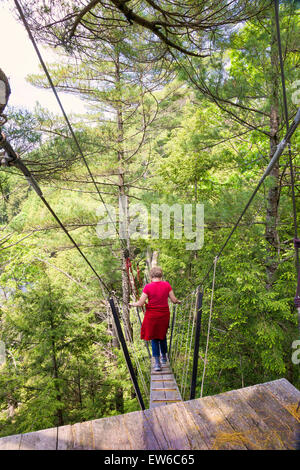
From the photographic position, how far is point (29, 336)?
4.71 metres

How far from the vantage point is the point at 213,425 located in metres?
1.11

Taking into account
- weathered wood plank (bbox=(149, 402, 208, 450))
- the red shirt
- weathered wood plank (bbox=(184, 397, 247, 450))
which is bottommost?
weathered wood plank (bbox=(149, 402, 208, 450))

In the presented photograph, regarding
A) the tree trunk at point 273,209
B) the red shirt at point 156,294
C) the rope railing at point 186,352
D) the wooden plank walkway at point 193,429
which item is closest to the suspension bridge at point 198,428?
the wooden plank walkway at point 193,429

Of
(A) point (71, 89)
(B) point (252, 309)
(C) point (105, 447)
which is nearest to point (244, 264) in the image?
(B) point (252, 309)

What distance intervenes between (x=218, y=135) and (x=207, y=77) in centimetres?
86

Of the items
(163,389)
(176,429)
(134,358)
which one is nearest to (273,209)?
(163,389)

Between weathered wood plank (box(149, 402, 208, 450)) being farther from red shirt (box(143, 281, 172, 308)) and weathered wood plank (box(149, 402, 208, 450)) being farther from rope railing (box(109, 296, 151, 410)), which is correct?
red shirt (box(143, 281, 172, 308))

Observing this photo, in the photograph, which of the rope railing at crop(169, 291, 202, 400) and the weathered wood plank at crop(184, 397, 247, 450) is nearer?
the weathered wood plank at crop(184, 397, 247, 450)

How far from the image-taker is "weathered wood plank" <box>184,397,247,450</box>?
101cm

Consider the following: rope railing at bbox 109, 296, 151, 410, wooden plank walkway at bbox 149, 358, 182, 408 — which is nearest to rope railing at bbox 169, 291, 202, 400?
wooden plank walkway at bbox 149, 358, 182, 408

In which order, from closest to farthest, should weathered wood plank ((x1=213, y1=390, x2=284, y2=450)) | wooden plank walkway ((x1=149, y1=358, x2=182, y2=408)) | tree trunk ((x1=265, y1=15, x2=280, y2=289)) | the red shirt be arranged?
weathered wood plank ((x1=213, y1=390, x2=284, y2=450))
wooden plank walkway ((x1=149, y1=358, x2=182, y2=408))
the red shirt
tree trunk ((x1=265, y1=15, x2=280, y2=289))

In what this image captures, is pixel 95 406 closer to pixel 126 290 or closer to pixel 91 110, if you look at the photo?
pixel 126 290

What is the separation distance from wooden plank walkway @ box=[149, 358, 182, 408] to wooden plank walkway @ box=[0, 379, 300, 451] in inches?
39.6

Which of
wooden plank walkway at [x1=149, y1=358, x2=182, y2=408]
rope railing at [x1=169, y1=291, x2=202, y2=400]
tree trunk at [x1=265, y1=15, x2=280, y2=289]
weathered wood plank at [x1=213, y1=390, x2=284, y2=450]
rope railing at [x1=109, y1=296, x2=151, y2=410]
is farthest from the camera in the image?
tree trunk at [x1=265, y1=15, x2=280, y2=289]
